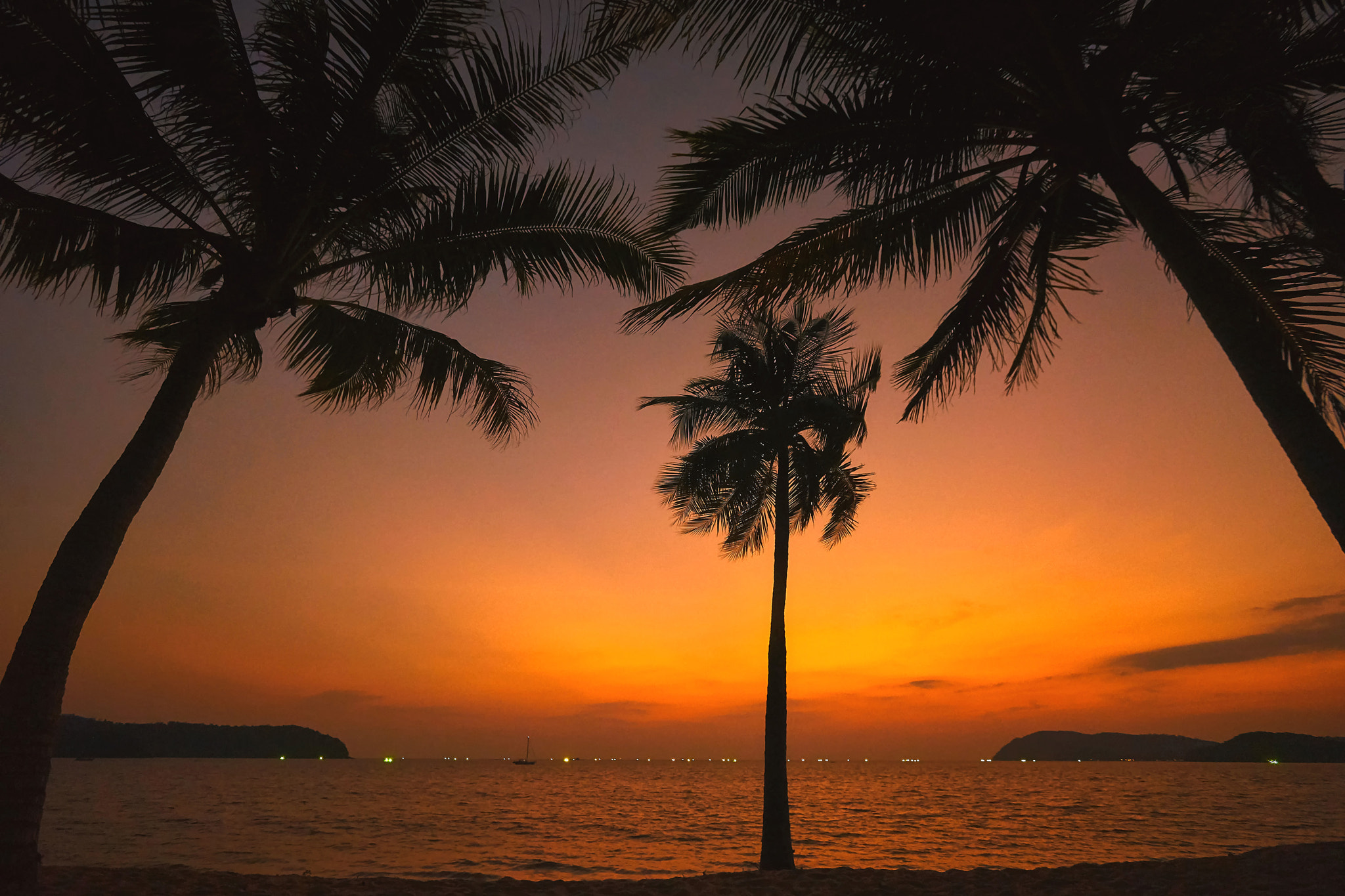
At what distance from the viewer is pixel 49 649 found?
190 inches

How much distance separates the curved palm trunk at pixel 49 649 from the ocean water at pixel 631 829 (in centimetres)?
1420

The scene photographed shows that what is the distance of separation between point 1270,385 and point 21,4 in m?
8.13

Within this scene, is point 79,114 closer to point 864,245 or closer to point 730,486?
point 864,245

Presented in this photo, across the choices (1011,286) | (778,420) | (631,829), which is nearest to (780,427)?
(778,420)

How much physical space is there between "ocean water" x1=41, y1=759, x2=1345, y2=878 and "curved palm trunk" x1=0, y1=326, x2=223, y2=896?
46.6 feet

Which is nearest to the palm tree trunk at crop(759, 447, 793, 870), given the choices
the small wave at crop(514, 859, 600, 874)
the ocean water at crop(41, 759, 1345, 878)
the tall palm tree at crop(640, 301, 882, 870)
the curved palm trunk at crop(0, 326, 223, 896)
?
the tall palm tree at crop(640, 301, 882, 870)

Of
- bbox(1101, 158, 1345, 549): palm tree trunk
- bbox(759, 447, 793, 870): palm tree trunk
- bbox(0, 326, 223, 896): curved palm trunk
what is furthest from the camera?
bbox(759, 447, 793, 870): palm tree trunk

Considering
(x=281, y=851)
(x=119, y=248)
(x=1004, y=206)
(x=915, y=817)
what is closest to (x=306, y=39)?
(x=119, y=248)

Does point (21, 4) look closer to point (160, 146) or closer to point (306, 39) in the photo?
point (160, 146)

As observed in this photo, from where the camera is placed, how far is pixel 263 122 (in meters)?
6.39

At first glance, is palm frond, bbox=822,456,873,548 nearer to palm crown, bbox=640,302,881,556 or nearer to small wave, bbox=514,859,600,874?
palm crown, bbox=640,302,881,556

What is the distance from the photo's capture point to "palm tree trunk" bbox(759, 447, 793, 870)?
37.4 feet

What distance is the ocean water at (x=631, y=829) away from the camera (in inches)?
750

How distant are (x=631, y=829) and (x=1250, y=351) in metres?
30.4
